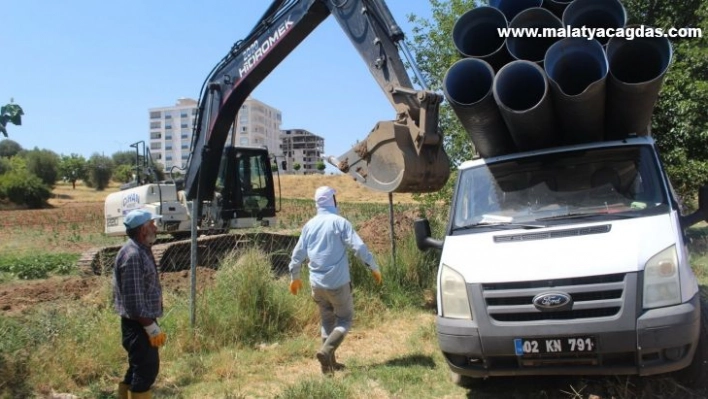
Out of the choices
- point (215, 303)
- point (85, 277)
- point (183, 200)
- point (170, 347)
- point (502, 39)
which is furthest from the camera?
point (183, 200)

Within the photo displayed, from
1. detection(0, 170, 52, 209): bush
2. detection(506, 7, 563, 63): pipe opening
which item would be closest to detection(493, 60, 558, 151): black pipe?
detection(506, 7, 563, 63): pipe opening

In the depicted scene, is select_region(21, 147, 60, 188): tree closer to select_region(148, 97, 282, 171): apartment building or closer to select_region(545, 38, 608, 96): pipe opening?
select_region(148, 97, 282, 171): apartment building

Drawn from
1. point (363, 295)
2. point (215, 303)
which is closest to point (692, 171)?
point (363, 295)

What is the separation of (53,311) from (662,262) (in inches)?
232

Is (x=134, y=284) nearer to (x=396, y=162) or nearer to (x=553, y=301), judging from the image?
(x=553, y=301)

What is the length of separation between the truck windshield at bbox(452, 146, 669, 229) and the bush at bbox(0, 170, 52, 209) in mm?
54567

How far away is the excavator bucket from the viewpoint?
7059mm

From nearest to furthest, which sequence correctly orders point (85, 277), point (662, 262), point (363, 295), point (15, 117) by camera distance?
point (662, 262), point (15, 117), point (363, 295), point (85, 277)

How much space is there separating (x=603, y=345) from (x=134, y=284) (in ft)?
11.1

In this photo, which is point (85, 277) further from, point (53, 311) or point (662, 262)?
point (662, 262)

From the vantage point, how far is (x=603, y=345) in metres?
4.05

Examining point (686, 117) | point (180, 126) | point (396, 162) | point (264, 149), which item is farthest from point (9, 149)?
point (396, 162)

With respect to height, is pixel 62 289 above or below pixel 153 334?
below

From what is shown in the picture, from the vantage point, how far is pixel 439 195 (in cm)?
1292
